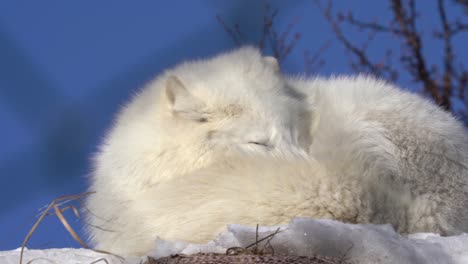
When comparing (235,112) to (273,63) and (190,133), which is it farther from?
(273,63)

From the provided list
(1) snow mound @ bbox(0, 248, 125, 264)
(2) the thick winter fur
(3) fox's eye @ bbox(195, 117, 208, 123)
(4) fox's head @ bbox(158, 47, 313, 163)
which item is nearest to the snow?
(2) the thick winter fur

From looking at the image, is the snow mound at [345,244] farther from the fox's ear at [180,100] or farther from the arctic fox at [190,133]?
the fox's ear at [180,100]

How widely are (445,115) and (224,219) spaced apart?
1011mm

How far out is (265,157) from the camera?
1.93 m

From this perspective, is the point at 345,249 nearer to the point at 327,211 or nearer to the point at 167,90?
the point at 327,211

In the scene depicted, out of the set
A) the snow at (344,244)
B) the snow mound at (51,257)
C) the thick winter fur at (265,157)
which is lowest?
the snow mound at (51,257)

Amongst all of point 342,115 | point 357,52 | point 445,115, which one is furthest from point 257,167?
point 357,52

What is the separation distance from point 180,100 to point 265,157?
553mm

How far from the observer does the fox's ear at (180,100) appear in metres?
2.35

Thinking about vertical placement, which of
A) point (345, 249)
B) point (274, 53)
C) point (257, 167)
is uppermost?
point (274, 53)

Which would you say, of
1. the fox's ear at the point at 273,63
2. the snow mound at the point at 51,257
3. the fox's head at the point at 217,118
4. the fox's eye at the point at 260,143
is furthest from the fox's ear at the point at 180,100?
the snow mound at the point at 51,257

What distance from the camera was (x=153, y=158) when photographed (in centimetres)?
227

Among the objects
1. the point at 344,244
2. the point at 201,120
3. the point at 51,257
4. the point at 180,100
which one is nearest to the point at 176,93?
the point at 180,100

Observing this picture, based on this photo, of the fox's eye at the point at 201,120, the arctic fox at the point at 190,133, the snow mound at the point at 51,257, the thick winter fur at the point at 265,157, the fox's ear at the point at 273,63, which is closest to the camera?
the thick winter fur at the point at 265,157
